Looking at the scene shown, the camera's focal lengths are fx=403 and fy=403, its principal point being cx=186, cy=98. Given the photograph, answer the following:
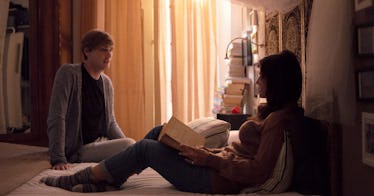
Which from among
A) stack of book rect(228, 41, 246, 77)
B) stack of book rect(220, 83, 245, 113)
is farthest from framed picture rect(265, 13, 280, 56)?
stack of book rect(228, 41, 246, 77)

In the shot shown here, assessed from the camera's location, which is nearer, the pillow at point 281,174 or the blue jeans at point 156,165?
the pillow at point 281,174

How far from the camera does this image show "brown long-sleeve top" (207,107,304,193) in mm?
1422

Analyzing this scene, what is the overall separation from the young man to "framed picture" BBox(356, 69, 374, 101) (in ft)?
4.50

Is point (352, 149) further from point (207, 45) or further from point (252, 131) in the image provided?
point (207, 45)

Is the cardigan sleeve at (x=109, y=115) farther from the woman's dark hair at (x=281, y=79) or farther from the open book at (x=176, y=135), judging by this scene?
the woman's dark hair at (x=281, y=79)

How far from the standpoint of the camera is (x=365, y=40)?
1281 mm

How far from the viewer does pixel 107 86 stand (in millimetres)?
2492

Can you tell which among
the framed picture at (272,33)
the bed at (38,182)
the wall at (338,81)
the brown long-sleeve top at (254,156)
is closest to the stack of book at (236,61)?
the framed picture at (272,33)

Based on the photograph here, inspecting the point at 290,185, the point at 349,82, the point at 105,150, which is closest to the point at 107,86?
the point at 105,150

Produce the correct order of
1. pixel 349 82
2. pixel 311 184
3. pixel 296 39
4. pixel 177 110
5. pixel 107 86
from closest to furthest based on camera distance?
1. pixel 349 82
2. pixel 311 184
3. pixel 296 39
4. pixel 107 86
5. pixel 177 110

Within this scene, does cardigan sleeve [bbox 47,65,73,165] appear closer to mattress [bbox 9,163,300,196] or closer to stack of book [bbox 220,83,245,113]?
mattress [bbox 9,163,300,196]

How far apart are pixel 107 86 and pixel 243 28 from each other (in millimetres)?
1945

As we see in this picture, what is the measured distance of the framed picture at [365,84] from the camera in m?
1.27

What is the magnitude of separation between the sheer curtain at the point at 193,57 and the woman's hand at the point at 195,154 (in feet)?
7.04
